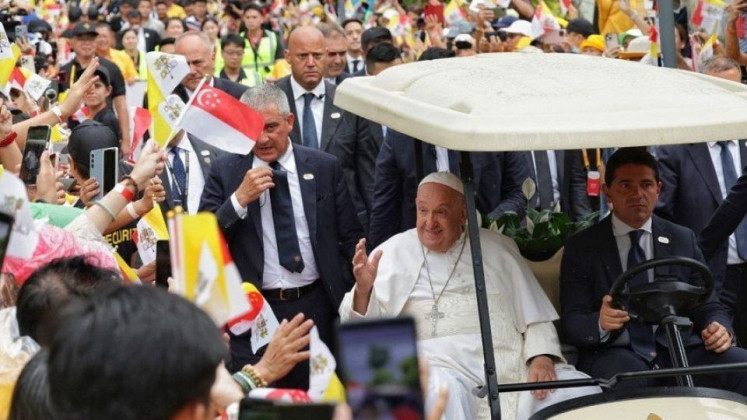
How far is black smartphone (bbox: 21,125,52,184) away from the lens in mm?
5934

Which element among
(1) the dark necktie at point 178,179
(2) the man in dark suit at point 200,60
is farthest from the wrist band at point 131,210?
(2) the man in dark suit at point 200,60

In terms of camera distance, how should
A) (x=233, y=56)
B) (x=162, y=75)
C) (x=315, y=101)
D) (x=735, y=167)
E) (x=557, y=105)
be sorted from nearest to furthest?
(x=557, y=105), (x=162, y=75), (x=735, y=167), (x=315, y=101), (x=233, y=56)

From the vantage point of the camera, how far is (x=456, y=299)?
613 centimetres

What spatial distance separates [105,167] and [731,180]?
3778mm

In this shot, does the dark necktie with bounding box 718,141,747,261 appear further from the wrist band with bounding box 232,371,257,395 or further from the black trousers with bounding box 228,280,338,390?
the wrist band with bounding box 232,371,257,395

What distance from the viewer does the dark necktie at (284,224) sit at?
23.1 ft

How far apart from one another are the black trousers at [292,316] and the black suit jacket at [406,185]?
94 cm

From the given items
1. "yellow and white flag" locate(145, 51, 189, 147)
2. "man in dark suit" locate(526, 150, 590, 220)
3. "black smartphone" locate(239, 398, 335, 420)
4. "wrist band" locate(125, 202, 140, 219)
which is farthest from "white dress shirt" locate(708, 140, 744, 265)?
"black smartphone" locate(239, 398, 335, 420)

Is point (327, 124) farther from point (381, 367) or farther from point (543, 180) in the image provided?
point (381, 367)

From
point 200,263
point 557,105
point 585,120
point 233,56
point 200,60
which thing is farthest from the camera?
point 233,56

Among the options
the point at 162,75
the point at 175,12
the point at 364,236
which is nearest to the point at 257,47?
the point at 175,12

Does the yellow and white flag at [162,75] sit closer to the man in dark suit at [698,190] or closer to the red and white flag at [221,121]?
the red and white flag at [221,121]

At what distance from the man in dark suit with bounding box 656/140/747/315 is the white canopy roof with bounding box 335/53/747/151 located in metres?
2.16

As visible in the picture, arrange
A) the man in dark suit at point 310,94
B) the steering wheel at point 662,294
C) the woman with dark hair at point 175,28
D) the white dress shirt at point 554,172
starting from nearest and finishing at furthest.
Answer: the steering wheel at point 662,294
the white dress shirt at point 554,172
the man in dark suit at point 310,94
the woman with dark hair at point 175,28
